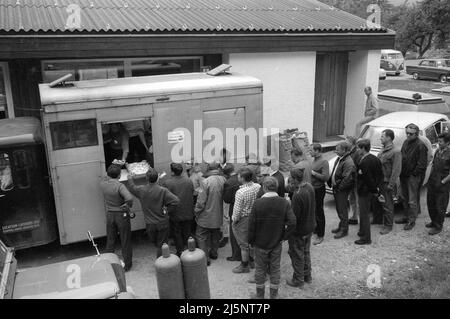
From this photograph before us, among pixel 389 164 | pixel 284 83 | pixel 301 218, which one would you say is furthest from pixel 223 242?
pixel 284 83

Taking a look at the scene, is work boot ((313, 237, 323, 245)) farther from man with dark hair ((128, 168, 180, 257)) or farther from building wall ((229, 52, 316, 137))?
building wall ((229, 52, 316, 137))

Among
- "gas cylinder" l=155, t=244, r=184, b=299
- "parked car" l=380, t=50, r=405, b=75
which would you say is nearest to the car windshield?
"gas cylinder" l=155, t=244, r=184, b=299

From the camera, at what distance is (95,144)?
266 inches

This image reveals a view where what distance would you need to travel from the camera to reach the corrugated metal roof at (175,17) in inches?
381

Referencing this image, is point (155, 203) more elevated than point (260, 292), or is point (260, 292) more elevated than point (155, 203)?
point (155, 203)

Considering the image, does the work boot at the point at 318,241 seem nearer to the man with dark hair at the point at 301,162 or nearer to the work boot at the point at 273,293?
the man with dark hair at the point at 301,162

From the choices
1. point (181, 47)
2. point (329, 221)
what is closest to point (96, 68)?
point (181, 47)

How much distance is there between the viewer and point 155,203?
21.1ft

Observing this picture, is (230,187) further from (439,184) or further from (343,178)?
(439,184)

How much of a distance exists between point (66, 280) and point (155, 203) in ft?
7.40

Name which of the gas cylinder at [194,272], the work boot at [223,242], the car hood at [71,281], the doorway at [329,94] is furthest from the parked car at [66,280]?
the doorway at [329,94]

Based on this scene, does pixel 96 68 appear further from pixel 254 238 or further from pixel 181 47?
pixel 254 238

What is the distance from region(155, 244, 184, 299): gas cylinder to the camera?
512 centimetres

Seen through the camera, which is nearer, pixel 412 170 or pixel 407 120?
pixel 412 170
